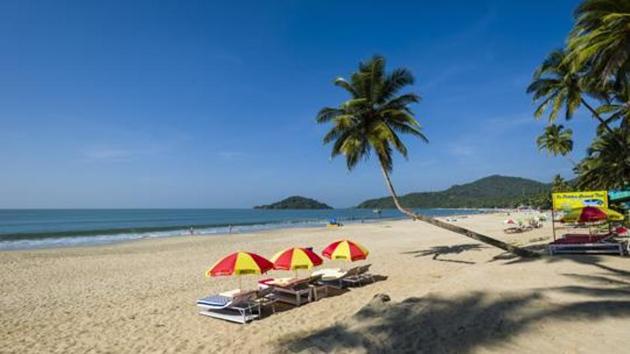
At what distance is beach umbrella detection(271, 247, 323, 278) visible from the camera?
984 centimetres

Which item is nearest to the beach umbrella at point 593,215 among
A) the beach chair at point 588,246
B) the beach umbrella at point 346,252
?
the beach chair at point 588,246

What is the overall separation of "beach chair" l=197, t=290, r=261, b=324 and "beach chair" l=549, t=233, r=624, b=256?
430 inches

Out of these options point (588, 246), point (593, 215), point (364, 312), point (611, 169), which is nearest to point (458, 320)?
point (364, 312)

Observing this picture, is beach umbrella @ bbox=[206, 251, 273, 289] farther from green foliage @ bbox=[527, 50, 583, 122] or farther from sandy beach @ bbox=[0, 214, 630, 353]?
green foliage @ bbox=[527, 50, 583, 122]

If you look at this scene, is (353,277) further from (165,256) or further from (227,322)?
(165,256)

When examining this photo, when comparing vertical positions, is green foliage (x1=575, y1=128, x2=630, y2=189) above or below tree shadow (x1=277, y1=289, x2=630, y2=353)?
above

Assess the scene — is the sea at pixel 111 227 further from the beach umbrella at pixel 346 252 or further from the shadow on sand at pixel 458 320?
the shadow on sand at pixel 458 320

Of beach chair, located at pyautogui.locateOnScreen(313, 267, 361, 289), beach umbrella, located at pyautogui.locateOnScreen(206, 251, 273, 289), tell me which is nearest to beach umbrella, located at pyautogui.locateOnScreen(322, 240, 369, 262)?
beach chair, located at pyautogui.locateOnScreen(313, 267, 361, 289)

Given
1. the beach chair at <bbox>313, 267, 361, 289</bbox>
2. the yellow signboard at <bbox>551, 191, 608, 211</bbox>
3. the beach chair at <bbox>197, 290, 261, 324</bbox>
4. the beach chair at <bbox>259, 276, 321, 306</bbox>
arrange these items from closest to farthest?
1. the beach chair at <bbox>197, 290, 261, 324</bbox>
2. the beach chair at <bbox>259, 276, 321, 306</bbox>
3. the beach chair at <bbox>313, 267, 361, 289</bbox>
4. the yellow signboard at <bbox>551, 191, 608, 211</bbox>

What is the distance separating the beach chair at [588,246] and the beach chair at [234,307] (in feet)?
35.8

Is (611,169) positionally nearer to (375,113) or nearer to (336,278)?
(375,113)

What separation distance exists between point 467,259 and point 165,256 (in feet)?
51.4

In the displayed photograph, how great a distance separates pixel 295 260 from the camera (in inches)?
391

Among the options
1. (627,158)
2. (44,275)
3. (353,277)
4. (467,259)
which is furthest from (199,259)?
(627,158)
